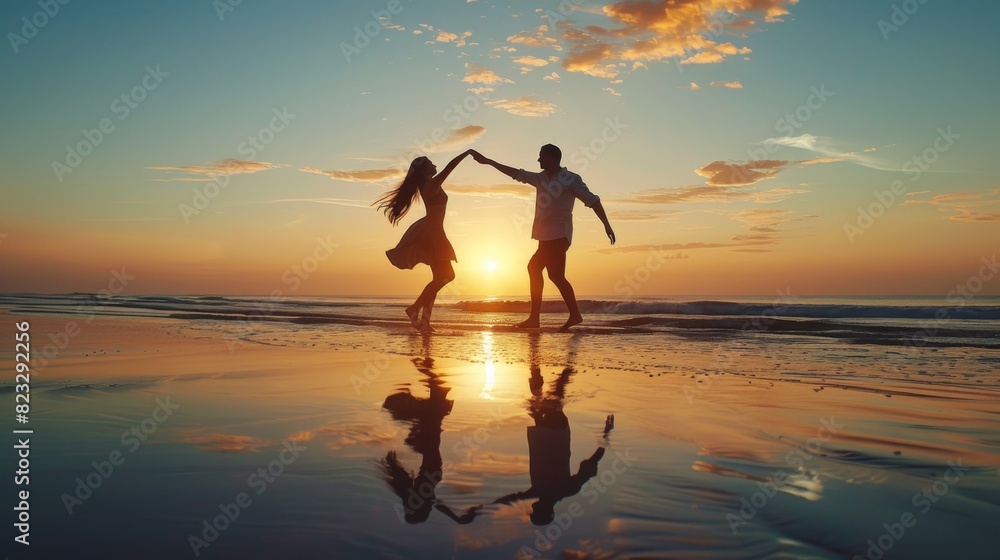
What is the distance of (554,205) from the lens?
10.3m

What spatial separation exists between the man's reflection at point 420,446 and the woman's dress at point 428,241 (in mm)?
5731

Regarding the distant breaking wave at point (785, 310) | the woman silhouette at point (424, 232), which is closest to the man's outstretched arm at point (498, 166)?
the woman silhouette at point (424, 232)

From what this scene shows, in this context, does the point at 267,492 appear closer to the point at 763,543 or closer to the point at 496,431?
the point at 496,431

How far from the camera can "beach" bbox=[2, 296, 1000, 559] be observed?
1.90 metres

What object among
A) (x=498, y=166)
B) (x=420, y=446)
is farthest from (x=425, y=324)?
(x=420, y=446)

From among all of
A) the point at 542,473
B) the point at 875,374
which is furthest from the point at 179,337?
the point at 875,374

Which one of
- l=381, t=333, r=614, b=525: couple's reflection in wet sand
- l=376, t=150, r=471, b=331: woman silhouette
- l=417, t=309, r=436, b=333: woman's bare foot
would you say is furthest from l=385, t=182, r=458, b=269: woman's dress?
l=381, t=333, r=614, b=525: couple's reflection in wet sand

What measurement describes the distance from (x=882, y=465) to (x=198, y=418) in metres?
3.64

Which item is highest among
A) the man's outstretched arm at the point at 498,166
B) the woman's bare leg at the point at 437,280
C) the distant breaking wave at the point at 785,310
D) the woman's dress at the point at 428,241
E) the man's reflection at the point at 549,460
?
the man's outstretched arm at the point at 498,166

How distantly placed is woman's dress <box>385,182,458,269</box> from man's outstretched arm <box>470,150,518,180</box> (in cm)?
125

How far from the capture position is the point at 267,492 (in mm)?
2303

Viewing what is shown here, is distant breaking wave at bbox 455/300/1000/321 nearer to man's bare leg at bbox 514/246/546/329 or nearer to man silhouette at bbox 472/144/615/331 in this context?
man's bare leg at bbox 514/246/546/329

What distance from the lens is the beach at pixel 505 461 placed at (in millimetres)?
1899

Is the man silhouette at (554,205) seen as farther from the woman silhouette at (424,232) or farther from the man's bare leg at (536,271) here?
the woman silhouette at (424,232)
